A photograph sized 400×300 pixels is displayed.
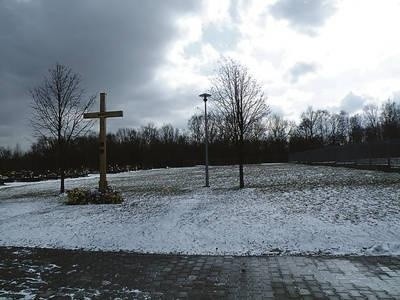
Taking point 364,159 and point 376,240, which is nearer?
point 376,240

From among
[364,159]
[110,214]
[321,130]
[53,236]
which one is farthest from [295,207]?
[321,130]

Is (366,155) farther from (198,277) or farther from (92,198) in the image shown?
(198,277)

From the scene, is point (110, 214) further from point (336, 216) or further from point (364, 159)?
point (364, 159)

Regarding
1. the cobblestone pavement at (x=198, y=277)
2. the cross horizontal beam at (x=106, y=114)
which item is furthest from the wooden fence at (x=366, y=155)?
the cobblestone pavement at (x=198, y=277)

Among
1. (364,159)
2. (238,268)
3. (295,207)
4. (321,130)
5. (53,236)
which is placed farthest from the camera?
(321,130)

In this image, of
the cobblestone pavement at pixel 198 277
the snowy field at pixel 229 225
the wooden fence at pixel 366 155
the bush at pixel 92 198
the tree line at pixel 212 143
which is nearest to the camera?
the cobblestone pavement at pixel 198 277

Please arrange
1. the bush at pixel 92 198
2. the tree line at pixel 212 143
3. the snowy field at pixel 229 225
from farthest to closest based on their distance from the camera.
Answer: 1. the tree line at pixel 212 143
2. the bush at pixel 92 198
3. the snowy field at pixel 229 225

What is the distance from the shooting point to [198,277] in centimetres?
688

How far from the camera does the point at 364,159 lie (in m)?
31.4

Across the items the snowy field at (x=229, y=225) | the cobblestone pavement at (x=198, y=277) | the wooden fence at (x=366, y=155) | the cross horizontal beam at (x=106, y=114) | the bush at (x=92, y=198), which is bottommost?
the cobblestone pavement at (x=198, y=277)

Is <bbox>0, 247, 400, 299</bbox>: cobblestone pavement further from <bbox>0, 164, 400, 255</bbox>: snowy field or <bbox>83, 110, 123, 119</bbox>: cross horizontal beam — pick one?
<bbox>83, 110, 123, 119</bbox>: cross horizontal beam

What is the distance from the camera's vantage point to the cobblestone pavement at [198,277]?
601cm

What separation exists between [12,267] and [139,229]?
3.49 metres

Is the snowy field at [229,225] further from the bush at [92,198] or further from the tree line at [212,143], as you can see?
the tree line at [212,143]
